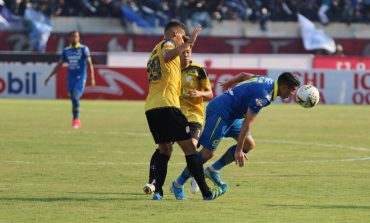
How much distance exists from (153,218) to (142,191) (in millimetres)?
2838

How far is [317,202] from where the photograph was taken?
12852 mm

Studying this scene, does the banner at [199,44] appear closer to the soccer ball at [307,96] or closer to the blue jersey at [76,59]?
the blue jersey at [76,59]

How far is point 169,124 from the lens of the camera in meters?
12.7

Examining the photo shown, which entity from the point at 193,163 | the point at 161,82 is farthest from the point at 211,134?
the point at 161,82

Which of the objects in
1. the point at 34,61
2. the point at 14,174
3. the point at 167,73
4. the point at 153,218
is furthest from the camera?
the point at 34,61

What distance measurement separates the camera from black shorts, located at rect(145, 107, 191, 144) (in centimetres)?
1272

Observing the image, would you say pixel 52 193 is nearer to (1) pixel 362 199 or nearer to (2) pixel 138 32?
(1) pixel 362 199

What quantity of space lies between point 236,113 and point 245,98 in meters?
0.32

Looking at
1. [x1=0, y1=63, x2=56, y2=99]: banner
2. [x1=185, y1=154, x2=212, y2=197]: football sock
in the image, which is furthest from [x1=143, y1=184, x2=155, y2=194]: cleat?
[x1=0, y1=63, x2=56, y2=99]: banner

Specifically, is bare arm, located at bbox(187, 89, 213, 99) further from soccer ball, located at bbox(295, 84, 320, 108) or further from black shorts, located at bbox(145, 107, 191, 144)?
soccer ball, located at bbox(295, 84, 320, 108)

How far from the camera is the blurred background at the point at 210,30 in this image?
4353 centimetres

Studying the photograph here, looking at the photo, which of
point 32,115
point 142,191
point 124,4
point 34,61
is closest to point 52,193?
point 142,191

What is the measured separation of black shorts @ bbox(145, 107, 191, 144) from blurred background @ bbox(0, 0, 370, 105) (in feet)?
91.3

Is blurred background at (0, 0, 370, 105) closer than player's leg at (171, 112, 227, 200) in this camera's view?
No
